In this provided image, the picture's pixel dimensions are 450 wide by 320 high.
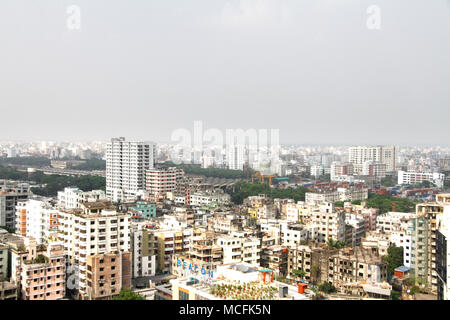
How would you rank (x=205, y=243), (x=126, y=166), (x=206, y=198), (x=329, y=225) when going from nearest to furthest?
(x=205, y=243) → (x=329, y=225) → (x=206, y=198) → (x=126, y=166)

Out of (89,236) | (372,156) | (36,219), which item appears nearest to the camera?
(89,236)

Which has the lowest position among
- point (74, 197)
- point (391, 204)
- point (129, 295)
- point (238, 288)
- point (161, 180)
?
point (129, 295)

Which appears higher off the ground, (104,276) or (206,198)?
(206,198)

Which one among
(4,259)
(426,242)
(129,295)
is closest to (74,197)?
(4,259)

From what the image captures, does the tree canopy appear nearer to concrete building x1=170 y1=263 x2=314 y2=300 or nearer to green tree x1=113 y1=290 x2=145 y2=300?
green tree x1=113 y1=290 x2=145 y2=300

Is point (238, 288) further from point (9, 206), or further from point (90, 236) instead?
point (9, 206)

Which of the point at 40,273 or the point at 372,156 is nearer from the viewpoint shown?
the point at 40,273
